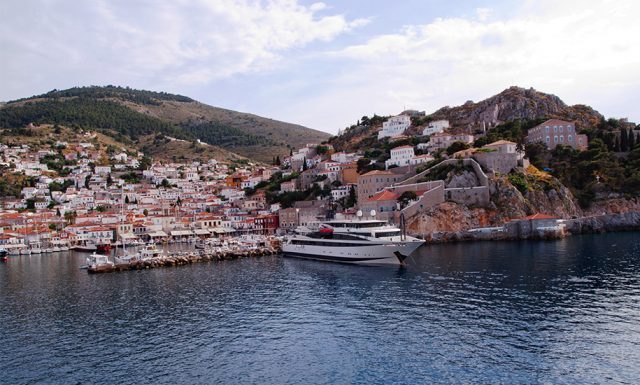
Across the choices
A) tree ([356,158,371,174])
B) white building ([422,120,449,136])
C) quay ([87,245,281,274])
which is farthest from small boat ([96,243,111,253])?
white building ([422,120,449,136])

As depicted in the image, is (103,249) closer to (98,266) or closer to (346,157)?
(98,266)

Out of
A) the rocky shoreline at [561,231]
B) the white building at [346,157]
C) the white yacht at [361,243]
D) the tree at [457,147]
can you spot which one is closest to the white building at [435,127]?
the white building at [346,157]

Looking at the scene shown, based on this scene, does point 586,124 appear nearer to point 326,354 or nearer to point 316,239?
point 316,239

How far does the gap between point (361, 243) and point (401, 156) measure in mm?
32631

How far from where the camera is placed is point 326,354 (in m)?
16.9

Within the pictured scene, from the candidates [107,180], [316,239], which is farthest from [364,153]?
[107,180]

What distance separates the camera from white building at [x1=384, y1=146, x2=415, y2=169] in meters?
66.6

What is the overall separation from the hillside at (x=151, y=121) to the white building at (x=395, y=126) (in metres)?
56.7

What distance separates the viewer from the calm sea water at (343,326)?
15.3m

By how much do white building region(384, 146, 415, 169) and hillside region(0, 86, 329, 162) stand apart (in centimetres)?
7527

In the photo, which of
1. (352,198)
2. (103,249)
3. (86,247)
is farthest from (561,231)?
(86,247)

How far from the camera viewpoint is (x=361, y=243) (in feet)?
121

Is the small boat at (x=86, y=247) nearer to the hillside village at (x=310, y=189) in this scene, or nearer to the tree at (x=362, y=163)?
the hillside village at (x=310, y=189)

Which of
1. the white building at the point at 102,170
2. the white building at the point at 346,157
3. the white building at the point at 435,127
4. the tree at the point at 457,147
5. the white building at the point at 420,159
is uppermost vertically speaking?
the white building at the point at 435,127
